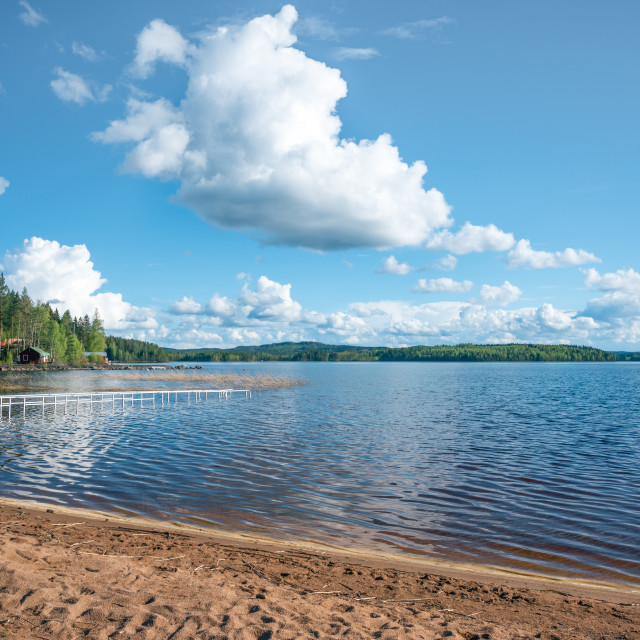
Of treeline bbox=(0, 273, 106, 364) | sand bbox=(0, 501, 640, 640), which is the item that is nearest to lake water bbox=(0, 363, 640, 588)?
sand bbox=(0, 501, 640, 640)

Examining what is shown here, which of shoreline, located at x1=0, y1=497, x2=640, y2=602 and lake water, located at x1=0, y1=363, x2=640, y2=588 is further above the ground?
shoreline, located at x1=0, y1=497, x2=640, y2=602

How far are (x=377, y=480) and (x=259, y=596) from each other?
1023 cm

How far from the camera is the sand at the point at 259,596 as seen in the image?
20.3ft

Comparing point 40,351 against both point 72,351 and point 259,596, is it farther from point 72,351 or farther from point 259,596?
point 259,596

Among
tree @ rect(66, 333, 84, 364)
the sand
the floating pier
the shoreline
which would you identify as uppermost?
tree @ rect(66, 333, 84, 364)

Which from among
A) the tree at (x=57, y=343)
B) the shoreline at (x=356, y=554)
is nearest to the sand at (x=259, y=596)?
the shoreline at (x=356, y=554)

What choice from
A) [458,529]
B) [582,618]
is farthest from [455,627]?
[458,529]

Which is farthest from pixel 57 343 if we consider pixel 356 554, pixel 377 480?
pixel 356 554

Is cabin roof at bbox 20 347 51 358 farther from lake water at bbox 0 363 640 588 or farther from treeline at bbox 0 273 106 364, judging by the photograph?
lake water at bbox 0 363 640 588

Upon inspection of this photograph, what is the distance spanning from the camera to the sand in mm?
6188

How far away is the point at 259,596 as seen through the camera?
7277 millimetres

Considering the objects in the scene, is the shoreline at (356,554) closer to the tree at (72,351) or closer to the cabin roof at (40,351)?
the cabin roof at (40,351)

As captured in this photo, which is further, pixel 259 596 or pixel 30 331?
pixel 30 331

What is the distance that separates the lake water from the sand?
Answer: 1.71 metres
